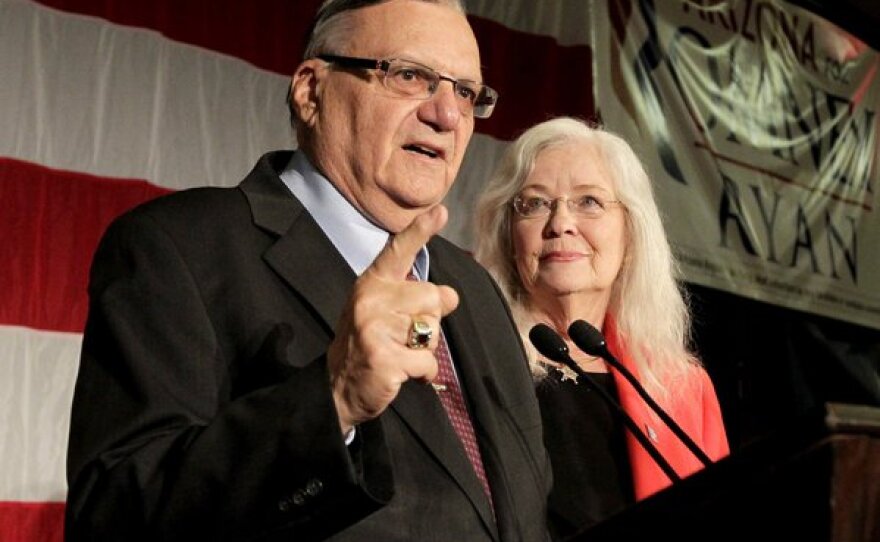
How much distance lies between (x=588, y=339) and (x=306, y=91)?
60cm

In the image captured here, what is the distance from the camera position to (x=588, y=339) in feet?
6.71

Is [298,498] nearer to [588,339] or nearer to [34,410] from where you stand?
[588,339]

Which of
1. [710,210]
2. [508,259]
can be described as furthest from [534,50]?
[508,259]

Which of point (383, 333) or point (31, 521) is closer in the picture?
point (383, 333)

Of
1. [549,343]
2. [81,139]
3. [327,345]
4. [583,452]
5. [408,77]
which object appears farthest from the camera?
[81,139]

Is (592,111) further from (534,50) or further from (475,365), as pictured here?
(475,365)

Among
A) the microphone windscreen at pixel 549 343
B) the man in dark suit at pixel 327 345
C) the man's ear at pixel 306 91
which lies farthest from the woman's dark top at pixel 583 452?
the man's ear at pixel 306 91

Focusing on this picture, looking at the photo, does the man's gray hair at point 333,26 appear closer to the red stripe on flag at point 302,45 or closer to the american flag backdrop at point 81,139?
the red stripe on flag at point 302,45

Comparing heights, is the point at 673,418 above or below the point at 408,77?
below

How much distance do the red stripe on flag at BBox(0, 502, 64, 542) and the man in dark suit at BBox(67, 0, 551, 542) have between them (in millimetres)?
1180

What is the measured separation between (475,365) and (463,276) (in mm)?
219

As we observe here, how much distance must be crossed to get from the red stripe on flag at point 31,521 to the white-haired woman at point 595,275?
3.43 feet

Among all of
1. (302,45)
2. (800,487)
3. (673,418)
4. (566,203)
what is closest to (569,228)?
(566,203)

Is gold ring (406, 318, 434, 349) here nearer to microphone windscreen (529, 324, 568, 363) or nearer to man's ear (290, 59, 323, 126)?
man's ear (290, 59, 323, 126)
